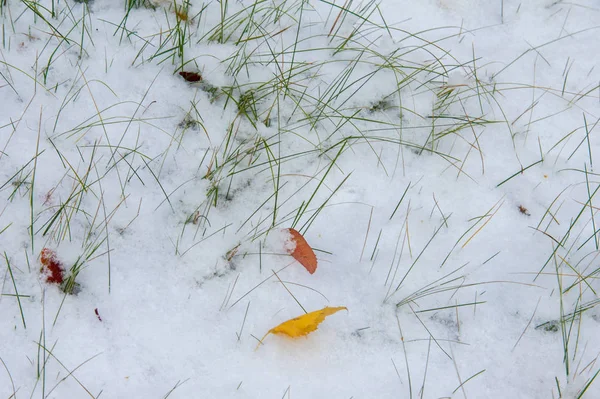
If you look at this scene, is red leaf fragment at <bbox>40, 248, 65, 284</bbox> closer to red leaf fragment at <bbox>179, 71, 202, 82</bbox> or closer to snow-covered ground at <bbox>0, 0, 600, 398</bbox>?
snow-covered ground at <bbox>0, 0, 600, 398</bbox>

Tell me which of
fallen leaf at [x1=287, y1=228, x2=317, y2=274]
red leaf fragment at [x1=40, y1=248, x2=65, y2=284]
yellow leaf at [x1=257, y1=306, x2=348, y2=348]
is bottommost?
yellow leaf at [x1=257, y1=306, x2=348, y2=348]

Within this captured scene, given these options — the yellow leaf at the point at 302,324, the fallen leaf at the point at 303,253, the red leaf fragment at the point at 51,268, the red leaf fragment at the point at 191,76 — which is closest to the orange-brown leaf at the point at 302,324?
the yellow leaf at the point at 302,324

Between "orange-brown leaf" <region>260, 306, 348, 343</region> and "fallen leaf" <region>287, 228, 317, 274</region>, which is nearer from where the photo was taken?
"orange-brown leaf" <region>260, 306, 348, 343</region>

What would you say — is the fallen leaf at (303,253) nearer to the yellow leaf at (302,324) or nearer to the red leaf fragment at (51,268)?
the yellow leaf at (302,324)

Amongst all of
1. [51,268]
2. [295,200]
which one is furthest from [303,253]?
[51,268]

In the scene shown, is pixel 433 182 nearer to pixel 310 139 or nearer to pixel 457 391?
pixel 310 139

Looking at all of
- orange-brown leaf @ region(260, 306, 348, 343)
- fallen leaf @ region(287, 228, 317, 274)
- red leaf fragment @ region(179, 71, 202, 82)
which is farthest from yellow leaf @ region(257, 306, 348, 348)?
red leaf fragment @ region(179, 71, 202, 82)

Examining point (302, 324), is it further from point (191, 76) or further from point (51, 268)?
point (191, 76)
